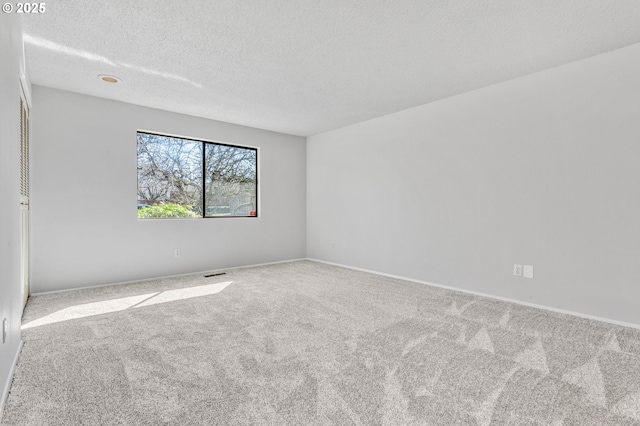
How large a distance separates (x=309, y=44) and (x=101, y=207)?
10.7 feet

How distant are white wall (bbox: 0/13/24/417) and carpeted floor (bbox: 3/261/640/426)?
0.68 ft

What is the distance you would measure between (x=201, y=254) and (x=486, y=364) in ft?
13.4

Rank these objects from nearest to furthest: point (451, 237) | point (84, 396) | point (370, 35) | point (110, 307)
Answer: point (84, 396), point (370, 35), point (110, 307), point (451, 237)

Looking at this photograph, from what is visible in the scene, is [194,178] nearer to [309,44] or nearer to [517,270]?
[309,44]

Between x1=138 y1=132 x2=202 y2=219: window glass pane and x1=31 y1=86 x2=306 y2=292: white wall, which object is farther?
x1=138 y1=132 x2=202 y2=219: window glass pane

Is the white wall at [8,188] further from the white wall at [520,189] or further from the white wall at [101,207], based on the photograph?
the white wall at [520,189]

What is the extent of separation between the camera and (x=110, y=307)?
10.6ft

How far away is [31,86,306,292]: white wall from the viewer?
12.2 feet

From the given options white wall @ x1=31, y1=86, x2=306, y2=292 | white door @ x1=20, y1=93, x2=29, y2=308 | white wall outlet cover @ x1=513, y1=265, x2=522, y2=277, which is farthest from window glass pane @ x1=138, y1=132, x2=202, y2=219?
white wall outlet cover @ x1=513, y1=265, x2=522, y2=277

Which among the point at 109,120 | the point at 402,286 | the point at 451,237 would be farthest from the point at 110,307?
the point at 451,237

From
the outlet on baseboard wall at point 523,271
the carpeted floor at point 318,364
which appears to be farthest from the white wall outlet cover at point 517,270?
the carpeted floor at point 318,364

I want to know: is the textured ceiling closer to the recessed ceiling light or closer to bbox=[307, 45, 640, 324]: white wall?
the recessed ceiling light

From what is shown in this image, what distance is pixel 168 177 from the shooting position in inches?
187

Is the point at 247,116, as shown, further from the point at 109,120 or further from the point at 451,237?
the point at 451,237
